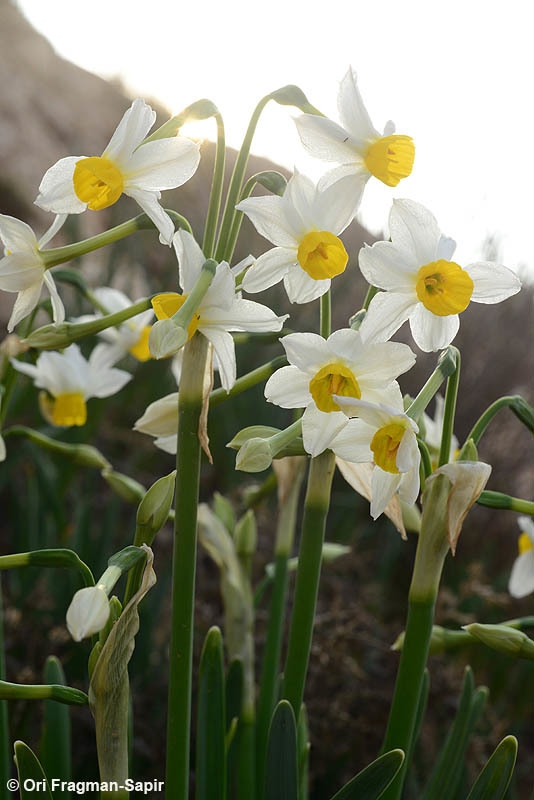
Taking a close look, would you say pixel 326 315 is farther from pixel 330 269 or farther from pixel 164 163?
pixel 164 163

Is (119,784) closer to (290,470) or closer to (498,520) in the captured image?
(290,470)

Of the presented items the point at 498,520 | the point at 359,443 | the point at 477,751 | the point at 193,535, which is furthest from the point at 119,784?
the point at 498,520

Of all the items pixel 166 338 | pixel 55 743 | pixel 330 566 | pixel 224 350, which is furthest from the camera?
pixel 330 566

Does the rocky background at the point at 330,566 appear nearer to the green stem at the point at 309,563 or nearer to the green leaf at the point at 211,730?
the green leaf at the point at 211,730

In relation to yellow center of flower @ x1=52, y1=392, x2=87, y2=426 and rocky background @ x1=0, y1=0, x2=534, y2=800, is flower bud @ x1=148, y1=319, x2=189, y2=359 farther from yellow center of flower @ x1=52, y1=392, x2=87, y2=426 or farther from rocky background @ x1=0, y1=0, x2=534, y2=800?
rocky background @ x1=0, y1=0, x2=534, y2=800

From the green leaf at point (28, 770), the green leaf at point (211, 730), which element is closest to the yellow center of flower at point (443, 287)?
the green leaf at point (211, 730)

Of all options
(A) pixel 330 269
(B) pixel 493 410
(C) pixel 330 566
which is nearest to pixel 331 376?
(A) pixel 330 269
